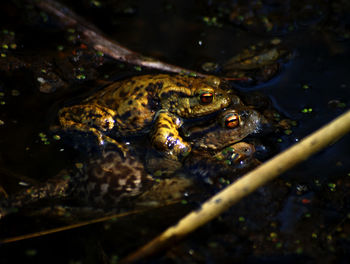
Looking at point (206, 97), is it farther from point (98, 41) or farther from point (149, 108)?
point (98, 41)

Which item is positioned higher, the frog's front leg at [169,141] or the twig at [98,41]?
the twig at [98,41]

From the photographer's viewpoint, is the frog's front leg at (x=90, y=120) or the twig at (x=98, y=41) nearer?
the frog's front leg at (x=90, y=120)

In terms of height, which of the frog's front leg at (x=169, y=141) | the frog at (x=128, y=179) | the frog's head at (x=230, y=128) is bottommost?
the frog at (x=128, y=179)

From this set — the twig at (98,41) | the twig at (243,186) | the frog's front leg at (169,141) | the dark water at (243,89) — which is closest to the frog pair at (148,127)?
the frog's front leg at (169,141)

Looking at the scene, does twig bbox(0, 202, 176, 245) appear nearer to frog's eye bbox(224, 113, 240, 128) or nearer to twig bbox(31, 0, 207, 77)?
frog's eye bbox(224, 113, 240, 128)

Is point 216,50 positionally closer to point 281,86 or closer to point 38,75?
point 281,86

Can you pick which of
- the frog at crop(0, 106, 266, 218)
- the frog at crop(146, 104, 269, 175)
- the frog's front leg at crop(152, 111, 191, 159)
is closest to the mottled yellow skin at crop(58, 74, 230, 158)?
the frog's front leg at crop(152, 111, 191, 159)

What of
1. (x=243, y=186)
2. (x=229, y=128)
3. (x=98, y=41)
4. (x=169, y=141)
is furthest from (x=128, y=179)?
(x=98, y=41)

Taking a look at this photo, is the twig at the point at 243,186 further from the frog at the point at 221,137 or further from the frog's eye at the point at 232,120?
the frog's eye at the point at 232,120
